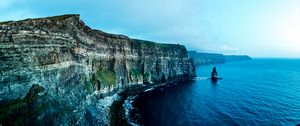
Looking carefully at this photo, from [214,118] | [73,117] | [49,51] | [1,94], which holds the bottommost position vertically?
[214,118]

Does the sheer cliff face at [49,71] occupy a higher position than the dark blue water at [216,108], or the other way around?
the sheer cliff face at [49,71]

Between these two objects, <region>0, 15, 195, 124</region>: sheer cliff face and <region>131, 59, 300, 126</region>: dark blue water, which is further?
<region>131, 59, 300, 126</region>: dark blue water

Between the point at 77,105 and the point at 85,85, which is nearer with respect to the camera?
the point at 77,105

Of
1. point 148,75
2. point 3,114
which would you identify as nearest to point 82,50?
point 3,114

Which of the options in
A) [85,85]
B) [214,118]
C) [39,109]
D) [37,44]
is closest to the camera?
[39,109]

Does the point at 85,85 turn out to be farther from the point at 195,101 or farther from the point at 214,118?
the point at 195,101

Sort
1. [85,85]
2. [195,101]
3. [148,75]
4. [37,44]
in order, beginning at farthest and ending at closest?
[148,75] < [195,101] < [85,85] < [37,44]

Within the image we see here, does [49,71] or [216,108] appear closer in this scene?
[49,71]

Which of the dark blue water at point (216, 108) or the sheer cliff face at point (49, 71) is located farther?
the dark blue water at point (216, 108)

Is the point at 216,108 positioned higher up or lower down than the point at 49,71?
lower down

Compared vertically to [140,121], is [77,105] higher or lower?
higher

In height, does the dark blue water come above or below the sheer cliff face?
Answer: below
